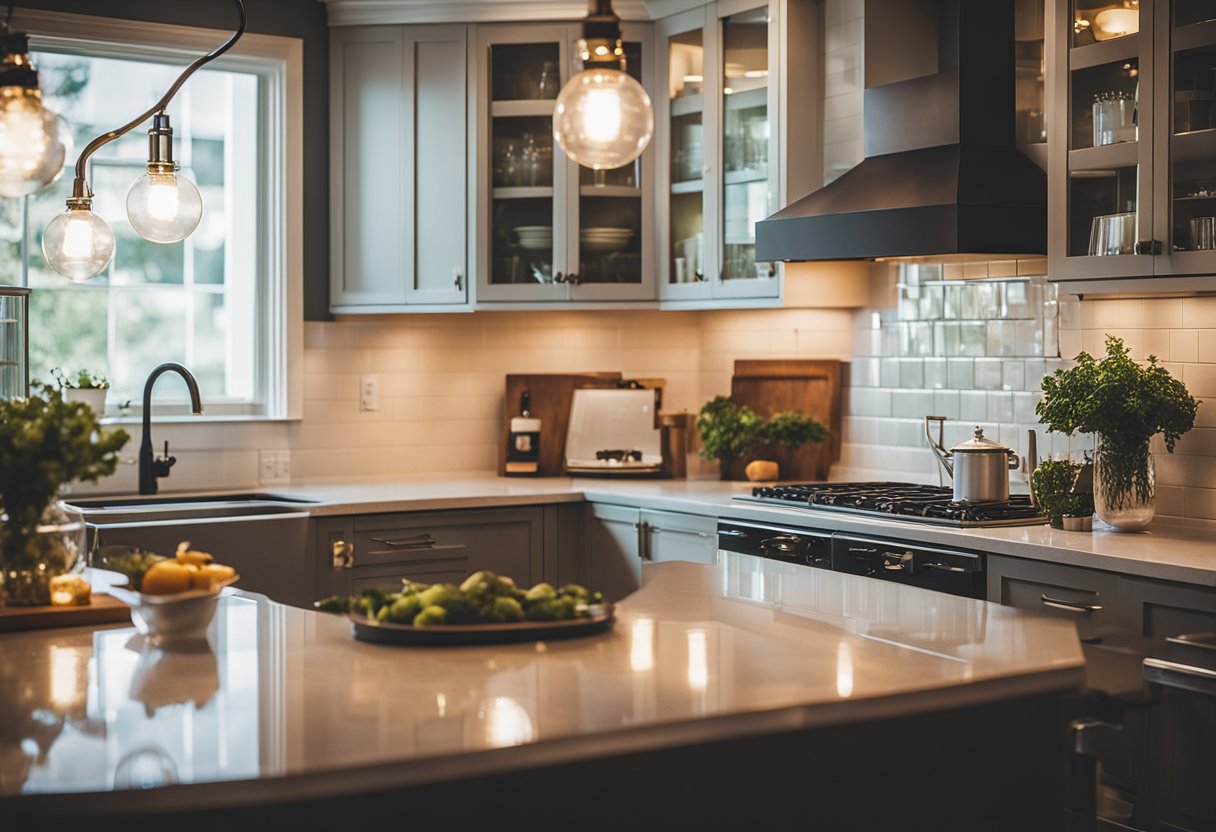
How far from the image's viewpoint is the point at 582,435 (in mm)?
5289

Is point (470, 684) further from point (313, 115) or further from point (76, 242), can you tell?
point (313, 115)

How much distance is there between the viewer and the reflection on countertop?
1.69 meters

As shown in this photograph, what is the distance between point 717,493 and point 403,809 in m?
2.88

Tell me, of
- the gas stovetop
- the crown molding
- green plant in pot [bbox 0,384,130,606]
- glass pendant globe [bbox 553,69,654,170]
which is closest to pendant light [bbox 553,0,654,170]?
glass pendant globe [bbox 553,69,654,170]

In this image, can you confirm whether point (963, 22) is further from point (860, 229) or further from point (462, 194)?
point (462, 194)

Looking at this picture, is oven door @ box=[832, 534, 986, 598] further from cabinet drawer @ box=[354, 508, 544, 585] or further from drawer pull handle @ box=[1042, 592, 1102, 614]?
cabinet drawer @ box=[354, 508, 544, 585]

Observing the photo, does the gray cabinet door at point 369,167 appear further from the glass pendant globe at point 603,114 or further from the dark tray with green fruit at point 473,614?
the glass pendant globe at point 603,114

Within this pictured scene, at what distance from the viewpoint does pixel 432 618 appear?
2287 mm

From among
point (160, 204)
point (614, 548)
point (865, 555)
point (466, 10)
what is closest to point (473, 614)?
point (160, 204)

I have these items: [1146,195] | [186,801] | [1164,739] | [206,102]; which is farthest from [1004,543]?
[206,102]

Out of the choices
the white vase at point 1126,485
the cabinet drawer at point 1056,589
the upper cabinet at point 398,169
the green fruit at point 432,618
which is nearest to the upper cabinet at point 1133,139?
the white vase at point 1126,485

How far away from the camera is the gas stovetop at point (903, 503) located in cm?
368

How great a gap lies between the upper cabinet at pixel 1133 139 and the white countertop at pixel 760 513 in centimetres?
68

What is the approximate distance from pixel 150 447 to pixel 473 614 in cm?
266
